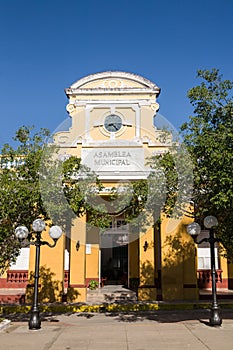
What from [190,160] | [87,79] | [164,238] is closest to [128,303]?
[164,238]

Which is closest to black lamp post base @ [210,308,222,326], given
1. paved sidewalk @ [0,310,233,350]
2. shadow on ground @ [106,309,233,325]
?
paved sidewalk @ [0,310,233,350]

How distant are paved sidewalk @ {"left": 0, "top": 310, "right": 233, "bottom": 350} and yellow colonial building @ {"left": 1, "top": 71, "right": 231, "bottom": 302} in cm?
286

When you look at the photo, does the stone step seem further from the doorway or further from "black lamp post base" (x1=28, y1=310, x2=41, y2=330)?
"black lamp post base" (x1=28, y1=310, x2=41, y2=330)

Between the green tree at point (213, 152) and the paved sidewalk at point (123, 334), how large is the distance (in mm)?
2244

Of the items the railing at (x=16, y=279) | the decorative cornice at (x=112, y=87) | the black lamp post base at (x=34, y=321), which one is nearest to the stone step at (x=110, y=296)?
the railing at (x=16, y=279)

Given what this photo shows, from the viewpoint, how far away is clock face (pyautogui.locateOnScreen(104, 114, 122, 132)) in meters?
17.0

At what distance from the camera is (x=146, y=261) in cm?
1415

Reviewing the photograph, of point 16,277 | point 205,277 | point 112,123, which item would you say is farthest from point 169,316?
point 112,123

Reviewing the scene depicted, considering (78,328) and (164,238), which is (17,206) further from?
(164,238)

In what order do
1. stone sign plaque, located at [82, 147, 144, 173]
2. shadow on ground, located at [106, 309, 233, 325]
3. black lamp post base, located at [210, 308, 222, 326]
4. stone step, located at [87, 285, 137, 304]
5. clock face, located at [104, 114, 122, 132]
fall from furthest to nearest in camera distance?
clock face, located at [104, 114, 122, 132]
stone sign plaque, located at [82, 147, 144, 173]
stone step, located at [87, 285, 137, 304]
shadow on ground, located at [106, 309, 233, 325]
black lamp post base, located at [210, 308, 222, 326]

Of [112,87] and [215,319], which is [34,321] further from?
[112,87]

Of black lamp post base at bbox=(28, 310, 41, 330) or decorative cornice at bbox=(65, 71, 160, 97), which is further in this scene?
decorative cornice at bbox=(65, 71, 160, 97)

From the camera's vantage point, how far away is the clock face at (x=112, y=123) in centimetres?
1695

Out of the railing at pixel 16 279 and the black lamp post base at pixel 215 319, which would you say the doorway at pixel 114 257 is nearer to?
the railing at pixel 16 279
